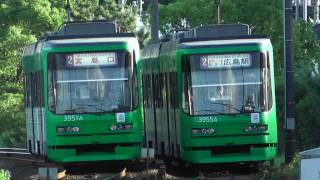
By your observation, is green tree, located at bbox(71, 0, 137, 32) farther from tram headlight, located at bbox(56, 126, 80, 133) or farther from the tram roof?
tram headlight, located at bbox(56, 126, 80, 133)

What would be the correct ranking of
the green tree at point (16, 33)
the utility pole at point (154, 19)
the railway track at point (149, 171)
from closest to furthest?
1. the railway track at point (149, 171)
2. the utility pole at point (154, 19)
3. the green tree at point (16, 33)

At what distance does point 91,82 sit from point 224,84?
115 inches

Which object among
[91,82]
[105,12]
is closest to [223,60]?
[91,82]

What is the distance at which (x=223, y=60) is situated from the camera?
71.2 feet

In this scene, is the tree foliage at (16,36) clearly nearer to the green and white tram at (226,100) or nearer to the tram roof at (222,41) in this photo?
the tram roof at (222,41)

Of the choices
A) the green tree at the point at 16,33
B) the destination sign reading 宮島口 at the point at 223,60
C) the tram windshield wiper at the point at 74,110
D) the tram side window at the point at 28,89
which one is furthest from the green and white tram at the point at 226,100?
the green tree at the point at 16,33

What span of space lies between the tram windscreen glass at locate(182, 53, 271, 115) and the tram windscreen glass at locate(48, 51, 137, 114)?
126 centimetres

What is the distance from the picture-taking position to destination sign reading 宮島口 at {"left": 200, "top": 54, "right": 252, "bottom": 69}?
71.1 feet

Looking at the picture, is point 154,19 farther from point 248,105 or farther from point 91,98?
point 248,105

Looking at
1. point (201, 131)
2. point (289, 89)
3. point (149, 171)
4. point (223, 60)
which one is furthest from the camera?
point (289, 89)

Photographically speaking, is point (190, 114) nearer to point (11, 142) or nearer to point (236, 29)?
point (236, 29)

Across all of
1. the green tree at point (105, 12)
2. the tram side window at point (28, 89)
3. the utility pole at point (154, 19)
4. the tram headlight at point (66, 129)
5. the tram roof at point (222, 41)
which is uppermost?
the green tree at point (105, 12)

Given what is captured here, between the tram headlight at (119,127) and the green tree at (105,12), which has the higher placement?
the green tree at (105,12)

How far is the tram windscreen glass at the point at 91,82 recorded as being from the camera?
21562 mm
